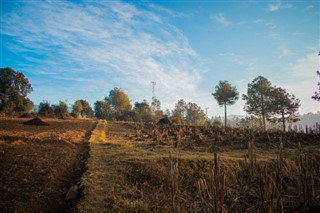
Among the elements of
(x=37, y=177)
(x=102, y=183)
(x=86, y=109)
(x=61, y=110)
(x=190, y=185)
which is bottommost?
(x=190, y=185)

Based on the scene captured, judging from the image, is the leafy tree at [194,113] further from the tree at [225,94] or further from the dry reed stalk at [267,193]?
the dry reed stalk at [267,193]

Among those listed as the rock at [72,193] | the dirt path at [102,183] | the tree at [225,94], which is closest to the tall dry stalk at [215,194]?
the dirt path at [102,183]

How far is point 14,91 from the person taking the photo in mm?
43000

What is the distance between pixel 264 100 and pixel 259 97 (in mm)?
1642

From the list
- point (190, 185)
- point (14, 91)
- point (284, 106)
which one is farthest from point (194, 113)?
point (190, 185)

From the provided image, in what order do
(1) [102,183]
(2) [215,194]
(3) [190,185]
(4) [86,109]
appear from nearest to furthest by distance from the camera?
(2) [215,194]
(1) [102,183]
(3) [190,185]
(4) [86,109]

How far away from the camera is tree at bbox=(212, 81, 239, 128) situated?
157 ft

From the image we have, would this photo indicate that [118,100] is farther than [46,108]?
Yes

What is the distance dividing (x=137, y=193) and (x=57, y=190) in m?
2.33

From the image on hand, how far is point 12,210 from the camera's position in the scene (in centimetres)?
423

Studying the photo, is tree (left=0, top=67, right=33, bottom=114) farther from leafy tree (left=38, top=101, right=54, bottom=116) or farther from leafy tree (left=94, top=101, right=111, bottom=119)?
leafy tree (left=94, top=101, right=111, bottom=119)

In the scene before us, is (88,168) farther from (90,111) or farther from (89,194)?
(90,111)

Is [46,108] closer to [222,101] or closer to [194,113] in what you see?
[222,101]

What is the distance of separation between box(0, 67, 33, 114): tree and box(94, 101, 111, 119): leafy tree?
22.4 m
